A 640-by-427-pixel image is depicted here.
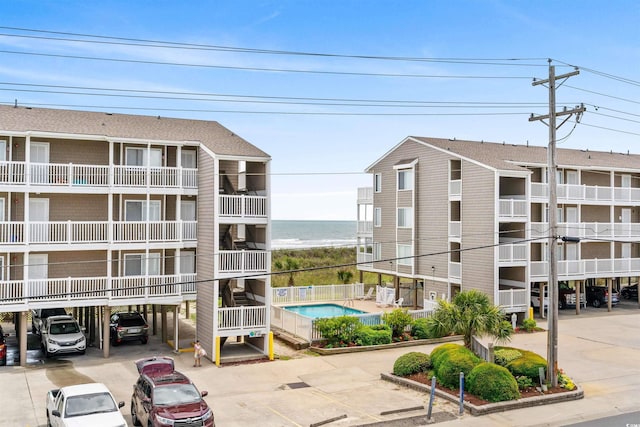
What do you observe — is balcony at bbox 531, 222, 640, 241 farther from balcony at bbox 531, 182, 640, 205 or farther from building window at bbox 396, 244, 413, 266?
building window at bbox 396, 244, 413, 266

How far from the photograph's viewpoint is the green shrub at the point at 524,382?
65.1 feet

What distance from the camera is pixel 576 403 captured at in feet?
62.1

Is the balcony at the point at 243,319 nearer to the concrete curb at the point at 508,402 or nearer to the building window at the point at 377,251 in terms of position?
the concrete curb at the point at 508,402

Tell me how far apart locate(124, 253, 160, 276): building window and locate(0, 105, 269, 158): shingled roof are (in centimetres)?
543

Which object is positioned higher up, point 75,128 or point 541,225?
point 75,128

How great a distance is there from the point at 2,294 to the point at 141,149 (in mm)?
8554

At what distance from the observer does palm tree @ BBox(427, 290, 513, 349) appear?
844 inches

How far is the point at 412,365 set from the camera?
2116 centimetres

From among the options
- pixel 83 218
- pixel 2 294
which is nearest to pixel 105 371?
pixel 2 294

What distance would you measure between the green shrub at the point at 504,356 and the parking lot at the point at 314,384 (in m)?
2.43

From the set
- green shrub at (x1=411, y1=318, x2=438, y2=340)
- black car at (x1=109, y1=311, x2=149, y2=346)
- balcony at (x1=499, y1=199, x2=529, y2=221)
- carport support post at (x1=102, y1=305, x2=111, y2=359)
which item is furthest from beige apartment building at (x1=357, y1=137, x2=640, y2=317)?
carport support post at (x1=102, y1=305, x2=111, y2=359)

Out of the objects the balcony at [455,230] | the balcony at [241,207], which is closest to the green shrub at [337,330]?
the balcony at [241,207]

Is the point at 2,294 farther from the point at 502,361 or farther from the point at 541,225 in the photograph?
the point at 541,225

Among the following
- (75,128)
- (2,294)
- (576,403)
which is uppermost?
(75,128)
